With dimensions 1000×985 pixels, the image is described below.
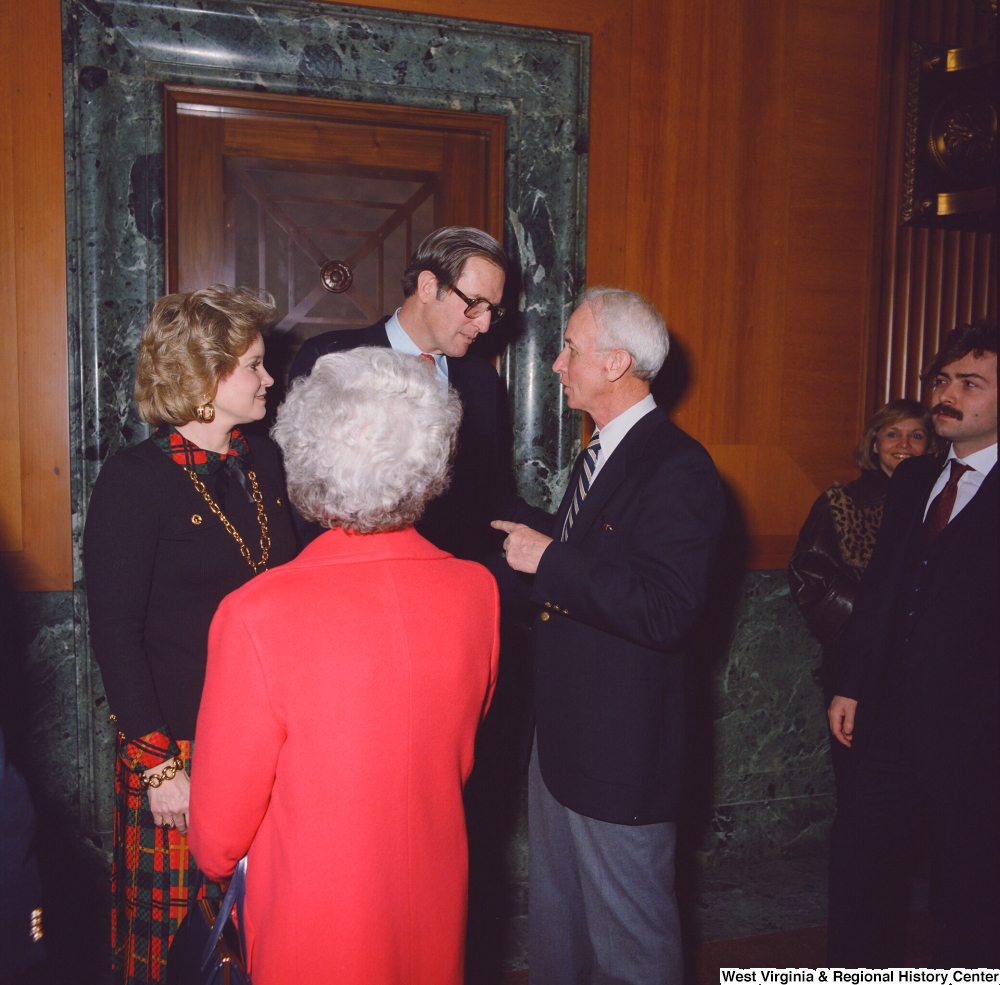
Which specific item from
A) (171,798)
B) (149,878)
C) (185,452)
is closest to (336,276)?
(185,452)

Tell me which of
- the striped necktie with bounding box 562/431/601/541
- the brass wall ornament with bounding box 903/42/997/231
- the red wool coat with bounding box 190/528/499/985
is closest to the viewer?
the red wool coat with bounding box 190/528/499/985

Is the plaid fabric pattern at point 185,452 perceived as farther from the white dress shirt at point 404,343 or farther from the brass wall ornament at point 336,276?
the brass wall ornament at point 336,276

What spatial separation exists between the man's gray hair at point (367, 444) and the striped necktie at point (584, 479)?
32.4 inches

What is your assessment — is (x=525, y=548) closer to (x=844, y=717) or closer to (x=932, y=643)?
(x=932, y=643)

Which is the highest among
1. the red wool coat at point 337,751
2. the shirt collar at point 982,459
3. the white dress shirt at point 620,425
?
the white dress shirt at point 620,425

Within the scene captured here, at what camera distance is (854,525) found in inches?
115

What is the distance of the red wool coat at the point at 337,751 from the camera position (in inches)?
46.4

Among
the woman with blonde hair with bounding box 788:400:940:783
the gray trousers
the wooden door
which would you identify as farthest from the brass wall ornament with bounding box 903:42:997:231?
the gray trousers

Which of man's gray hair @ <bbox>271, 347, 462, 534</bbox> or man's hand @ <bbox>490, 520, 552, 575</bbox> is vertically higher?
man's gray hair @ <bbox>271, 347, 462, 534</bbox>

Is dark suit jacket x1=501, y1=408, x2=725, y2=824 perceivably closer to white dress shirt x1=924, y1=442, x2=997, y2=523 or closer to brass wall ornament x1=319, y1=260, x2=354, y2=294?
white dress shirt x1=924, y1=442, x2=997, y2=523

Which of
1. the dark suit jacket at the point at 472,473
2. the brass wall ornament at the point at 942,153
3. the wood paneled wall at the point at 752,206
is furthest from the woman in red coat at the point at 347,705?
the brass wall ornament at the point at 942,153

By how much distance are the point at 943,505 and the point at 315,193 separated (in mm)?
2352

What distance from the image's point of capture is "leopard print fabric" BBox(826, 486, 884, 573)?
9.56 feet

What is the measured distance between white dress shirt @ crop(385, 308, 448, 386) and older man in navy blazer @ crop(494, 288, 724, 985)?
62 cm
